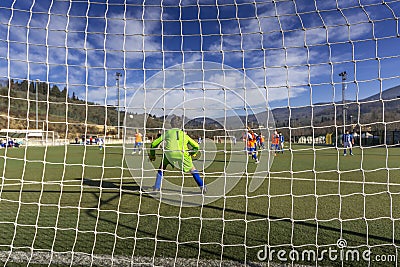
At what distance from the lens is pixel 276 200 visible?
5.41 meters

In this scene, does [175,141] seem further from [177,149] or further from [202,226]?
[202,226]

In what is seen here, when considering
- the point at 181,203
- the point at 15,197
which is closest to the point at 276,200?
the point at 181,203

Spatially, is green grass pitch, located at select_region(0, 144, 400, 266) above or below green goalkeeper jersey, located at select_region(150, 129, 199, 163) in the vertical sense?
below

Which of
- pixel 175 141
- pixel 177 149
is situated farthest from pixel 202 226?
pixel 175 141

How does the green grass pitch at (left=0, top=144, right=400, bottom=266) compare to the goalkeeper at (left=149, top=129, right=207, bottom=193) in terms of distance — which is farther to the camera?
the goalkeeper at (left=149, top=129, right=207, bottom=193)

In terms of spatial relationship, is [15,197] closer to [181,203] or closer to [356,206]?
[181,203]

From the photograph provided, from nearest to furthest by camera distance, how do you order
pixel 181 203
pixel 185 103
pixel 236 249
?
pixel 236 249 < pixel 185 103 < pixel 181 203

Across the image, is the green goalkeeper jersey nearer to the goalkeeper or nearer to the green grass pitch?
the goalkeeper

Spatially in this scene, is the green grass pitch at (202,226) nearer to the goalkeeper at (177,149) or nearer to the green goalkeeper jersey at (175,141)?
the goalkeeper at (177,149)

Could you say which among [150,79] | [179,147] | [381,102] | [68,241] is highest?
[150,79]

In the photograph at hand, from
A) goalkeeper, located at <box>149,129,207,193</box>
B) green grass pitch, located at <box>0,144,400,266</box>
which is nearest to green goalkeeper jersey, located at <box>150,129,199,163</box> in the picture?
goalkeeper, located at <box>149,129,207,193</box>

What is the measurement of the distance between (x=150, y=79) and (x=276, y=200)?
3.06 metres

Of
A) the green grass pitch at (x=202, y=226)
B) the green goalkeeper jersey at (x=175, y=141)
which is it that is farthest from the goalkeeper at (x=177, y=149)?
the green grass pitch at (x=202, y=226)

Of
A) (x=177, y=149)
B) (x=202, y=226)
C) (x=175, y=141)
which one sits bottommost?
(x=202, y=226)
